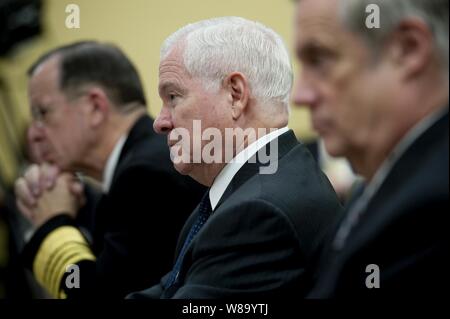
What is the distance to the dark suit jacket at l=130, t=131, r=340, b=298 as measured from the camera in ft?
4.92

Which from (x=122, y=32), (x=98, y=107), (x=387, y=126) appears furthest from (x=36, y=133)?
(x=122, y=32)

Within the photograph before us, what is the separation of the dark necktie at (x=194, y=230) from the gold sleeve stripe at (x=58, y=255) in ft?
1.68

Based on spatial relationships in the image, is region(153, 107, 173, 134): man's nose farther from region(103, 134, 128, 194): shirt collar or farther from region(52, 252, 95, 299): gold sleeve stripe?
region(103, 134, 128, 194): shirt collar

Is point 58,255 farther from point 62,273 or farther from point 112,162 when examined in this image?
point 112,162

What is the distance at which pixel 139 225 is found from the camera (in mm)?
2166

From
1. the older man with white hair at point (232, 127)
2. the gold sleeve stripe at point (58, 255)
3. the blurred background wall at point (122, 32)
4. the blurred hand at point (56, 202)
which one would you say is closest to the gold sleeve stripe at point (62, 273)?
the gold sleeve stripe at point (58, 255)

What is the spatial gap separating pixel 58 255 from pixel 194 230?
60 centimetres

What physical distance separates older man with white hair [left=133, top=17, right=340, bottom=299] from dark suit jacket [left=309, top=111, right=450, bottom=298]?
0.42 metres

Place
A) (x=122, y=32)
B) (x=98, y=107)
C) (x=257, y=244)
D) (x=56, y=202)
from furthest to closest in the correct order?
(x=122, y=32) < (x=98, y=107) < (x=56, y=202) < (x=257, y=244)

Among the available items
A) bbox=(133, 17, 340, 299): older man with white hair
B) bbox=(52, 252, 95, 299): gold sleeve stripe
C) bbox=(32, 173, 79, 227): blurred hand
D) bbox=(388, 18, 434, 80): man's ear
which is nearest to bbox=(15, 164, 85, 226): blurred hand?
bbox=(32, 173, 79, 227): blurred hand

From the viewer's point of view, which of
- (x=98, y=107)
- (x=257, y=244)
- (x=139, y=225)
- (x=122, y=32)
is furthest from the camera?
(x=122, y=32)

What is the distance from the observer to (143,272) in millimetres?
2137
